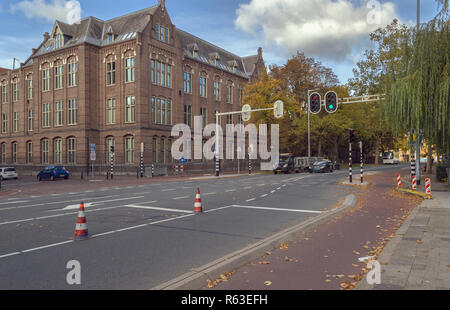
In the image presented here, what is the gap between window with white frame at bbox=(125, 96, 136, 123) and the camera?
3734 cm

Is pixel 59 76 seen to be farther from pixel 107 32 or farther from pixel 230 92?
pixel 230 92

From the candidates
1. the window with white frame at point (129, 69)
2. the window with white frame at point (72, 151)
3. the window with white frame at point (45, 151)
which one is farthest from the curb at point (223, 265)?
the window with white frame at point (45, 151)

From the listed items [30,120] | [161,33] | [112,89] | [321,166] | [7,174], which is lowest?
[7,174]

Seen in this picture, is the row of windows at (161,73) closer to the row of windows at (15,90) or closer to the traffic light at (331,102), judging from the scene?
the row of windows at (15,90)

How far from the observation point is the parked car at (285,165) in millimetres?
38750

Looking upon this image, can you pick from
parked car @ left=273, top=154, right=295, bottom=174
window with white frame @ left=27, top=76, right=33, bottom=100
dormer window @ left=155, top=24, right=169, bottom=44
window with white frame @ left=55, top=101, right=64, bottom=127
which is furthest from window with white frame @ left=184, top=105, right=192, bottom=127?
window with white frame @ left=27, top=76, right=33, bottom=100

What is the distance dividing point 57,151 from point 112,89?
1014 centimetres

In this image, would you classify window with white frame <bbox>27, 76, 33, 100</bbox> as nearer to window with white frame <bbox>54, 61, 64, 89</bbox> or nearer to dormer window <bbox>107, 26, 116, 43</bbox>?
window with white frame <bbox>54, 61, 64, 89</bbox>

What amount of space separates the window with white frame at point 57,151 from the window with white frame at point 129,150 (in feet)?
29.0

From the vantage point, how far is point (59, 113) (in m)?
41.0

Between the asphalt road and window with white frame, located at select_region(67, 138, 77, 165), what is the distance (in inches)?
1124

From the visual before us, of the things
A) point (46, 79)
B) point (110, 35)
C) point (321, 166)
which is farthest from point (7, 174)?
point (321, 166)
